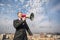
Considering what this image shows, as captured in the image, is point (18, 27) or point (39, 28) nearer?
point (18, 27)

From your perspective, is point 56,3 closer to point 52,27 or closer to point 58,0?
point 58,0

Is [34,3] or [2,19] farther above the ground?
[34,3]

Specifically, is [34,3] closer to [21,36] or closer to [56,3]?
[56,3]

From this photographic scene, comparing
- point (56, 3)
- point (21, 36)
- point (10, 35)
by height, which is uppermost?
point (56, 3)

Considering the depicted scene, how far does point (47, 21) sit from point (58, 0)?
0.50m

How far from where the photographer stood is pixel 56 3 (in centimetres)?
429

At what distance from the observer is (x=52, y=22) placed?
4.26 metres

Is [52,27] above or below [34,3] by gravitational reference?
below

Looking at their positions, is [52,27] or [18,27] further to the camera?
Answer: [52,27]

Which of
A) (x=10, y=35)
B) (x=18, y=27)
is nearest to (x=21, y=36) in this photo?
(x=18, y=27)

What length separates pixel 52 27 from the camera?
13.9ft

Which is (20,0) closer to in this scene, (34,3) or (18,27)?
(34,3)

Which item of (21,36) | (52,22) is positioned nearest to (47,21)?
(52,22)

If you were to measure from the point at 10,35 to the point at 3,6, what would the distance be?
61 centimetres
